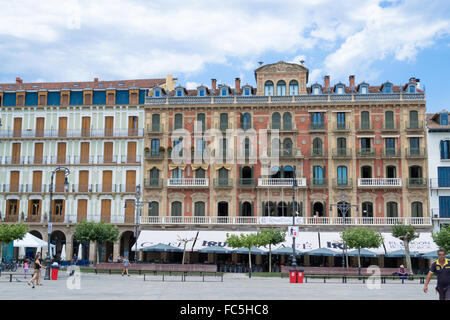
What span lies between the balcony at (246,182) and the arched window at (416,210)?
13052 mm

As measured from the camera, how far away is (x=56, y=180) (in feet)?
154

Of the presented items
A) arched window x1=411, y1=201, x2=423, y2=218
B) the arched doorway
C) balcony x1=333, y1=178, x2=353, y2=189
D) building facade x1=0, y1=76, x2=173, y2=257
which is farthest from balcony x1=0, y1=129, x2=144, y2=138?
arched window x1=411, y1=201, x2=423, y2=218

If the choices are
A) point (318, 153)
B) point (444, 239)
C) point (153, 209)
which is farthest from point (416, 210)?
point (153, 209)

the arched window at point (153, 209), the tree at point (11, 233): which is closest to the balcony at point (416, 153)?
the arched window at point (153, 209)

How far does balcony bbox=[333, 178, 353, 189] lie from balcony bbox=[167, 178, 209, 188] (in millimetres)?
10658

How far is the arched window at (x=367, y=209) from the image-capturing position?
42.6 meters

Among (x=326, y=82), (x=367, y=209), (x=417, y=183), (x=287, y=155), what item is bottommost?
(x=367, y=209)

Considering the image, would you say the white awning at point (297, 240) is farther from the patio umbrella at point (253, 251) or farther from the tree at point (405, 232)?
the tree at point (405, 232)

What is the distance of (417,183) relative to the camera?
42.4 metres

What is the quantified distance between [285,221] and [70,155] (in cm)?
1988

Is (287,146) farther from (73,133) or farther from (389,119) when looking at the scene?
(73,133)
